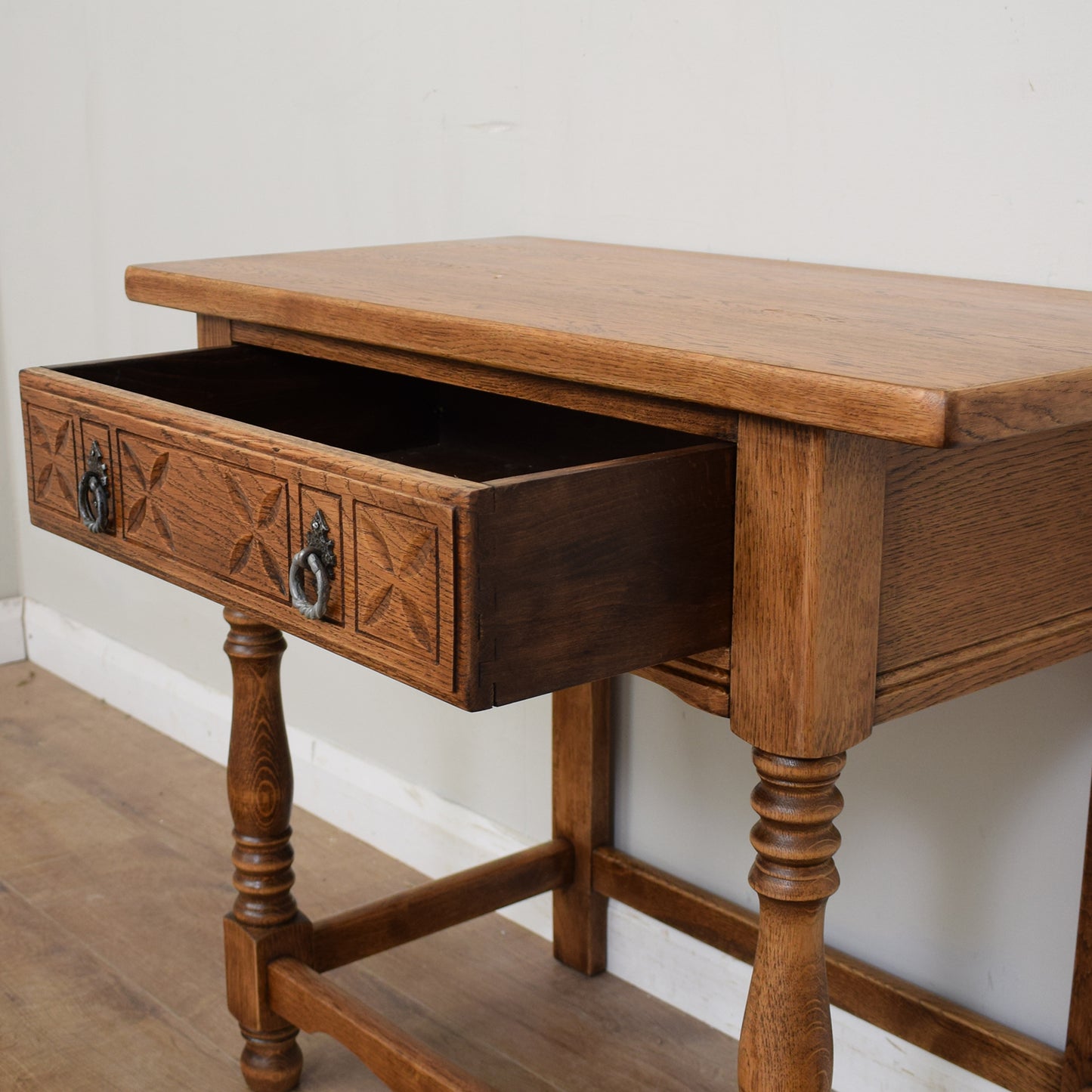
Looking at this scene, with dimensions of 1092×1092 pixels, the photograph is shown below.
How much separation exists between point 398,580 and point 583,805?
3.27ft

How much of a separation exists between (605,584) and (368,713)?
1448mm

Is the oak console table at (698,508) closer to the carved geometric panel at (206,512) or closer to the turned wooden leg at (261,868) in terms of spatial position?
the carved geometric panel at (206,512)

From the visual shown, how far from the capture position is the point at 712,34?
157 centimetres

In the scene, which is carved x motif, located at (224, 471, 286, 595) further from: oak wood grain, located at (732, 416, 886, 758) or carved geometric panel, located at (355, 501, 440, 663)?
oak wood grain, located at (732, 416, 886, 758)

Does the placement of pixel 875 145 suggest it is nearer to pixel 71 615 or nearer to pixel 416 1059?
pixel 416 1059

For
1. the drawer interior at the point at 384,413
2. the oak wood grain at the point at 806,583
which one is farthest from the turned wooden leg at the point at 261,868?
the oak wood grain at the point at 806,583

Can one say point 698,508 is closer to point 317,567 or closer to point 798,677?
point 798,677

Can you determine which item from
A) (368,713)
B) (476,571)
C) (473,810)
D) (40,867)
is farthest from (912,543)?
(40,867)

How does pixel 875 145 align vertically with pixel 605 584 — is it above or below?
above

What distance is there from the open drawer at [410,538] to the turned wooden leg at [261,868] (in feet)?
1.25

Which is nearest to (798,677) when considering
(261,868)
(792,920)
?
(792,920)

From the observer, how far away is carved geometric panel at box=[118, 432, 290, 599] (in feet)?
3.37

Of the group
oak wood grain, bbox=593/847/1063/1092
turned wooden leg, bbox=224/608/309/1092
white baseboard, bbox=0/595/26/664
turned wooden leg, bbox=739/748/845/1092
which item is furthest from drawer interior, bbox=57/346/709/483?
white baseboard, bbox=0/595/26/664

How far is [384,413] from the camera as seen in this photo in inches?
59.7
